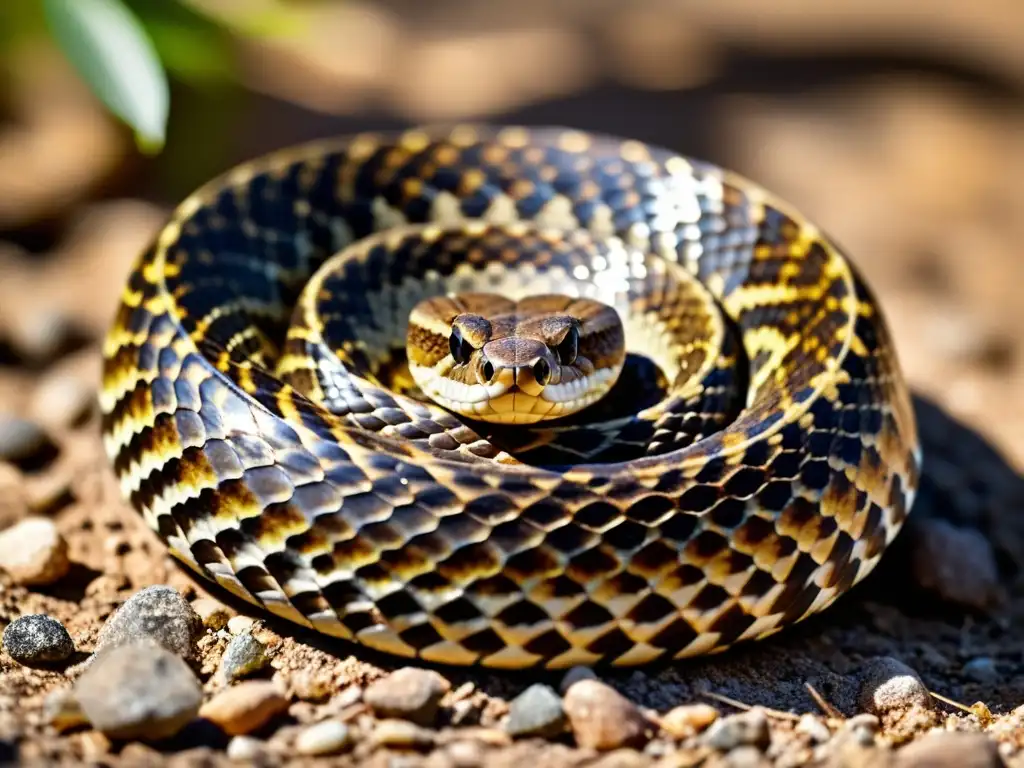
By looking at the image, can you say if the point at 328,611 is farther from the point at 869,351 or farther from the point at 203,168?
the point at 203,168

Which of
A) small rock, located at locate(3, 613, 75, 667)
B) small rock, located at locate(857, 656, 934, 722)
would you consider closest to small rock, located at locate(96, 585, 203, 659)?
small rock, located at locate(3, 613, 75, 667)

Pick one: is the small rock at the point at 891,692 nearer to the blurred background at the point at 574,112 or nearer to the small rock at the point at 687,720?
the small rock at the point at 687,720

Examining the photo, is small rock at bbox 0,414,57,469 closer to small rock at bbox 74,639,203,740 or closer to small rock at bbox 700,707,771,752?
small rock at bbox 74,639,203,740

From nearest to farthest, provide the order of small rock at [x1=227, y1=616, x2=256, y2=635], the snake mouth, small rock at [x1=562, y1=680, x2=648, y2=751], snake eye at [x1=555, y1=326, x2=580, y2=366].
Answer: small rock at [x1=562, y1=680, x2=648, y2=751], small rock at [x1=227, y1=616, x2=256, y2=635], the snake mouth, snake eye at [x1=555, y1=326, x2=580, y2=366]

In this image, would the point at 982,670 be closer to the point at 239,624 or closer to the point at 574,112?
the point at 239,624

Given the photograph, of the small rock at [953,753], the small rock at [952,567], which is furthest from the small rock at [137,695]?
the small rock at [952,567]

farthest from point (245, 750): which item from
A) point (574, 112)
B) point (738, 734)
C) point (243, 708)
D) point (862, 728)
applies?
point (574, 112)
